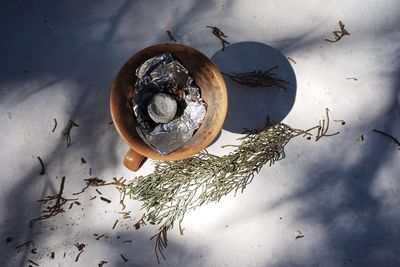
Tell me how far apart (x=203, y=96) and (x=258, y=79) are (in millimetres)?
302

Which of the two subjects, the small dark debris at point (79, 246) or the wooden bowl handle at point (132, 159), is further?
the small dark debris at point (79, 246)

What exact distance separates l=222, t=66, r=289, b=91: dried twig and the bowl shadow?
2 centimetres

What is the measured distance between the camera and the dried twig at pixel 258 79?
1842mm

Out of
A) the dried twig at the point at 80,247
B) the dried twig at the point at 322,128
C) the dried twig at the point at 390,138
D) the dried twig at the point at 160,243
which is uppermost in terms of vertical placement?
the dried twig at the point at 80,247

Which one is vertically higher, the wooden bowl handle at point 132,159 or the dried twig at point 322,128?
the wooden bowl handle at point 132,159

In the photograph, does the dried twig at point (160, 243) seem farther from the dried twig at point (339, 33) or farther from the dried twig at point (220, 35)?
the dried twig at point (339, 33)

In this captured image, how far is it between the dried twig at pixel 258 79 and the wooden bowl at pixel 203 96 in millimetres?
245

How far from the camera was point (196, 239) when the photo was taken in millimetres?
1846

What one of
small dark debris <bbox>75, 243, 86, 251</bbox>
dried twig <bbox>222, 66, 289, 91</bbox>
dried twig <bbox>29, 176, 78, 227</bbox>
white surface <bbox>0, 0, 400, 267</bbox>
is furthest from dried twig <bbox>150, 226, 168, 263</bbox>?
dried twig <bbox>222, 66, 289, 91</bbox>

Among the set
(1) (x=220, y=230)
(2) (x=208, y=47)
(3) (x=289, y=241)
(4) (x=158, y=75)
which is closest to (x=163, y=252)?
(1) (x=220, y=230)

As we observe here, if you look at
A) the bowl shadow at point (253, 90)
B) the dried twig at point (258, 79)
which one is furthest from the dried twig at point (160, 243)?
the dried twig at point (258, 79)

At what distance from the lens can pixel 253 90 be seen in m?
1.86

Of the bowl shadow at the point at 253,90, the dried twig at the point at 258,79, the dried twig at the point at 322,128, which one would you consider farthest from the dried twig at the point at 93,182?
the dried twig at the point at 322,128

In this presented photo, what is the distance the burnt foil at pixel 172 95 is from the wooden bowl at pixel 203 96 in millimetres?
20
